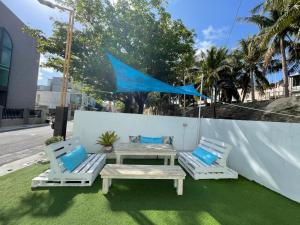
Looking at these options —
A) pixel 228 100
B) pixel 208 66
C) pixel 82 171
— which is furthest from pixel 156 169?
pixel 228 100

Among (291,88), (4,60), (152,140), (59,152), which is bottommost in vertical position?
(59,152)

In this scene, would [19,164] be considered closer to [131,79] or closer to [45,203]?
[45,203]

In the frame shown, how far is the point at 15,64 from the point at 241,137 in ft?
73.3

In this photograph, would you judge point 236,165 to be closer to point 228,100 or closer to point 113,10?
point 113,10

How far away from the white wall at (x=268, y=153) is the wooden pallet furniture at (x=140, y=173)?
2.37 m

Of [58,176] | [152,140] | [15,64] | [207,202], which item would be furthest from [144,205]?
[15,64]

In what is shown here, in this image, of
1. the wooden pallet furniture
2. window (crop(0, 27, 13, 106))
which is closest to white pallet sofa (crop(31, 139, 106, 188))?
the wooden pallet furniture

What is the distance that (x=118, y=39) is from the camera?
11367 mm

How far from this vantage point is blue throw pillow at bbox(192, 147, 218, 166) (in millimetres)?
5449

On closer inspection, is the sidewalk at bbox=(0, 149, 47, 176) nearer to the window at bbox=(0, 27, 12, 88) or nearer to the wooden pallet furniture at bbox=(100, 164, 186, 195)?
the wooden pallet furniture at bbox=(100, 164, 186, 195)

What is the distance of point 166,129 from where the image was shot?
26.1 feet

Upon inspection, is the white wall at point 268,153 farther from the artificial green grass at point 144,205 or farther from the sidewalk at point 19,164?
the sidewalk at point 19,164

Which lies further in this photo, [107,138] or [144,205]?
[107,138]

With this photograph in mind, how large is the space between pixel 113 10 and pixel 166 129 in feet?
27.0
